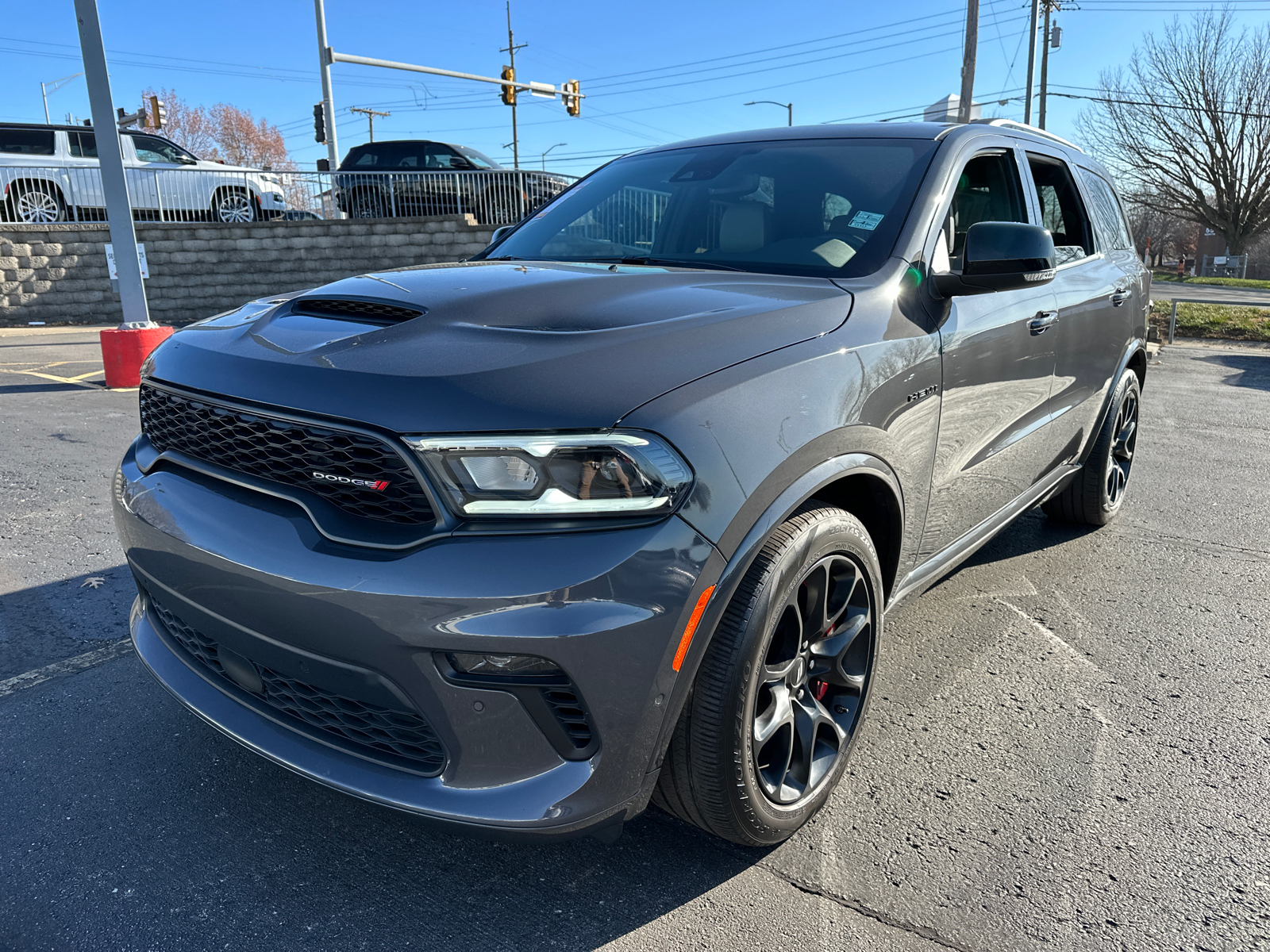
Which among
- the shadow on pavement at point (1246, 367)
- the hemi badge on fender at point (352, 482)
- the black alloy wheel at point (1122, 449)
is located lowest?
the shadow on pavement at point (1246, 367)

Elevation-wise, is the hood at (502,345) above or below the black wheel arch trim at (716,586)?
above

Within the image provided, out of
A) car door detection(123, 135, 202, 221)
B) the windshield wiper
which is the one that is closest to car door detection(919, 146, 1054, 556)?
the windshield wiper

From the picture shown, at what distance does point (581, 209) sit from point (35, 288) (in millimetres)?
16107

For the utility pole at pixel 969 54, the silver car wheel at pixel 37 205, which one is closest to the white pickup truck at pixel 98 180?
the silver car wheel at pixel 37 205

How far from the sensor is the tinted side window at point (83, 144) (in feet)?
50.7

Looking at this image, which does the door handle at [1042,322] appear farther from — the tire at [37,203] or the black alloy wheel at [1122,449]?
the tire at [37,203]

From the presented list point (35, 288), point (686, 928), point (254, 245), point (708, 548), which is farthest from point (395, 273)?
point (35, 288)

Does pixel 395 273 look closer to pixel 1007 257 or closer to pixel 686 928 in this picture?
pixel 1007 257

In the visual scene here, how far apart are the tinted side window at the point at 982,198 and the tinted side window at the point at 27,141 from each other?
56.3 feet

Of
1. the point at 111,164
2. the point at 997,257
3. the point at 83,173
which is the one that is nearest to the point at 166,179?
the point at 83,173

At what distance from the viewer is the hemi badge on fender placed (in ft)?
5.71

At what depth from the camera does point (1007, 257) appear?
100 inches

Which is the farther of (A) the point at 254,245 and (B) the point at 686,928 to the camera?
(A) the point at 254,245

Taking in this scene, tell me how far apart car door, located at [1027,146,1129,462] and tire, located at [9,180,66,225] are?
17112 millimetres
